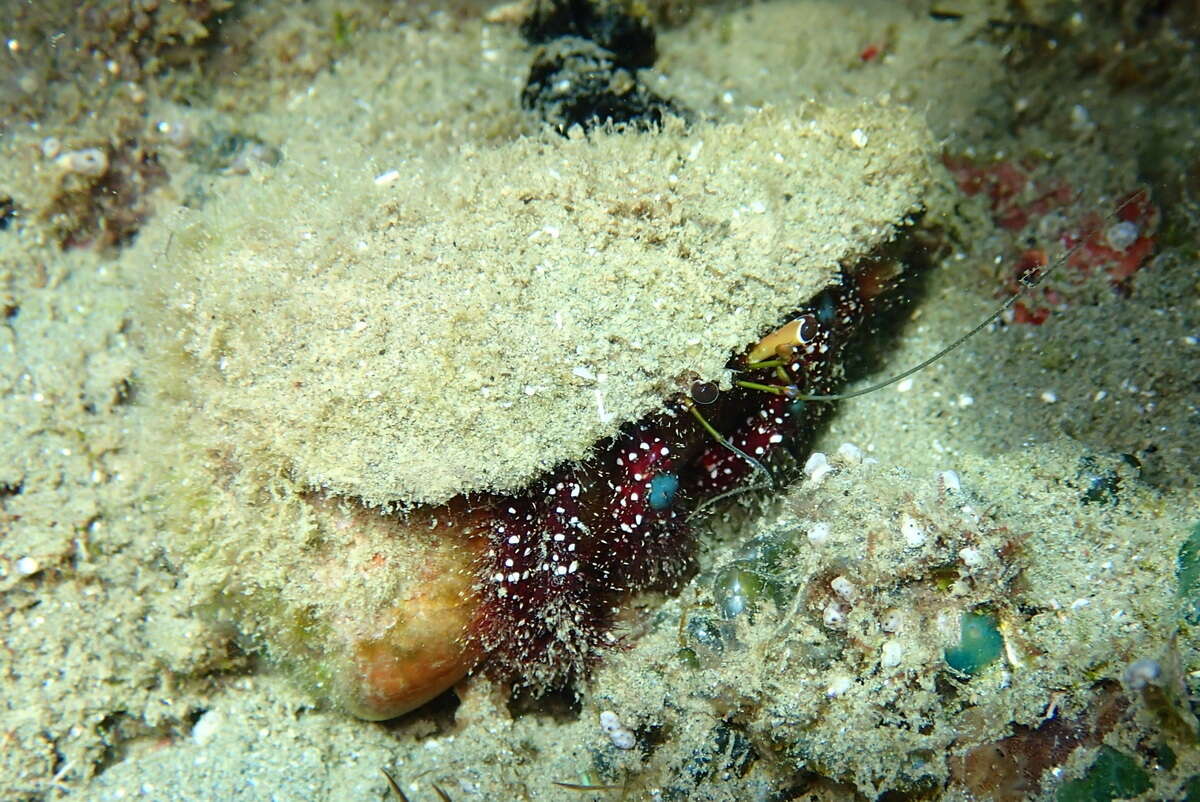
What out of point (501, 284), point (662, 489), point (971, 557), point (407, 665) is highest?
point (501, 284)

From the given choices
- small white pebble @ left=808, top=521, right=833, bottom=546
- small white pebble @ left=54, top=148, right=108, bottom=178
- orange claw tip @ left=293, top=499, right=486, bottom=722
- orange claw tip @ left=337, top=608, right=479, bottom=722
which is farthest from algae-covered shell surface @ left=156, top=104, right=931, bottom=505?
small white pebble @ left=54, top=148, right=108, bottom=178

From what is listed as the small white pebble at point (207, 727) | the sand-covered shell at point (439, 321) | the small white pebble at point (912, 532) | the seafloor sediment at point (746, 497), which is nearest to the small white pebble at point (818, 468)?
the seafloor sediment at point (746, 497)

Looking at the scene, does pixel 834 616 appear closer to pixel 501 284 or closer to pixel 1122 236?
pixel 501 284

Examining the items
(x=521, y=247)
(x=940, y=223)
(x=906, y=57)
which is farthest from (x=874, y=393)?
(x=906, y=57)

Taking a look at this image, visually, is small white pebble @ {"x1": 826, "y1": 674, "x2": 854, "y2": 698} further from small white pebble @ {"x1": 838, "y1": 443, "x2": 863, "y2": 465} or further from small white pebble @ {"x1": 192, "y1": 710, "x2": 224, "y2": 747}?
small white pebble @ {"x1": 192, "y1": 710, "x2": 224, "y2": 747}

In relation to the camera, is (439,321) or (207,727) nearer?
(439,321)

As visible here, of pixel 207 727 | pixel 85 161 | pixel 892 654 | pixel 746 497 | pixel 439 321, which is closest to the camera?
pixel 892 654

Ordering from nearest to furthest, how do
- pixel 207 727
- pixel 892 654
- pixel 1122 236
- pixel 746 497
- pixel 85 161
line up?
pixel 892 654 → pixel 746 497 → pixel 207 727 → pixel 1122 236 → pixel 85 161

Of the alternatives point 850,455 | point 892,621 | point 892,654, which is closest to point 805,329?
point 850,455

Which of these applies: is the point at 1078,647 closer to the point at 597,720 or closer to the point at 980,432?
the point at 980,432
